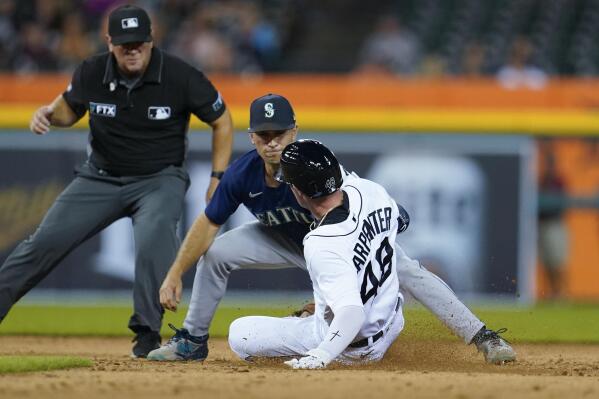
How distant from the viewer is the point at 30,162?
1246 centimetres

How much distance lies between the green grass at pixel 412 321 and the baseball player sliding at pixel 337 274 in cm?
54

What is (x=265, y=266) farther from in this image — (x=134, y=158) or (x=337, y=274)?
(x=337, y=274)

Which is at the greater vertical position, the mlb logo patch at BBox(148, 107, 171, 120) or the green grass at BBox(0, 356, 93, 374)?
the mlb logo patch at BBox(148, 107, 171, 120)

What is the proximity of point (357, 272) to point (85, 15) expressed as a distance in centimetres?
1015

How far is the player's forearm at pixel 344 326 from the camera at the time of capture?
5812 mm

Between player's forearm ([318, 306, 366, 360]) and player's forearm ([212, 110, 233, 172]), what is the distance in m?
2.14

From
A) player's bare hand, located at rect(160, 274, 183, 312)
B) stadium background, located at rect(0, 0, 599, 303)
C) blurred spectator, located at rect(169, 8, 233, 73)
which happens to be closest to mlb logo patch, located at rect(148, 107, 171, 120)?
player's bare hand, located at rect(160, 274, 183, 312)

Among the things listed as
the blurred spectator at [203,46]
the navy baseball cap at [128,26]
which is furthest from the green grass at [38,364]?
the blurred spectator at [203,46]

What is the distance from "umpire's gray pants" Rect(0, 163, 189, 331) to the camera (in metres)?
7.43

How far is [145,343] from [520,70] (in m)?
8.06

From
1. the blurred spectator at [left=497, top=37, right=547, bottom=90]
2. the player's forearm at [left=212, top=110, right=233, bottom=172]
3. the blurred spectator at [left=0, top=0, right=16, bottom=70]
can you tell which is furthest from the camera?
the blurred spectator at [left=0, top=0, right=16, bottom=70]

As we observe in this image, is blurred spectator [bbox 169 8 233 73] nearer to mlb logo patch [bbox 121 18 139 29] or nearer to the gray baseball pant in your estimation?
mlb logo patch [bbox 121 18 139 29]

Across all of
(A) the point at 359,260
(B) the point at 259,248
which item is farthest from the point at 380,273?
(B) the point at 259,248

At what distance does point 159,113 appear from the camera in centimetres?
764
